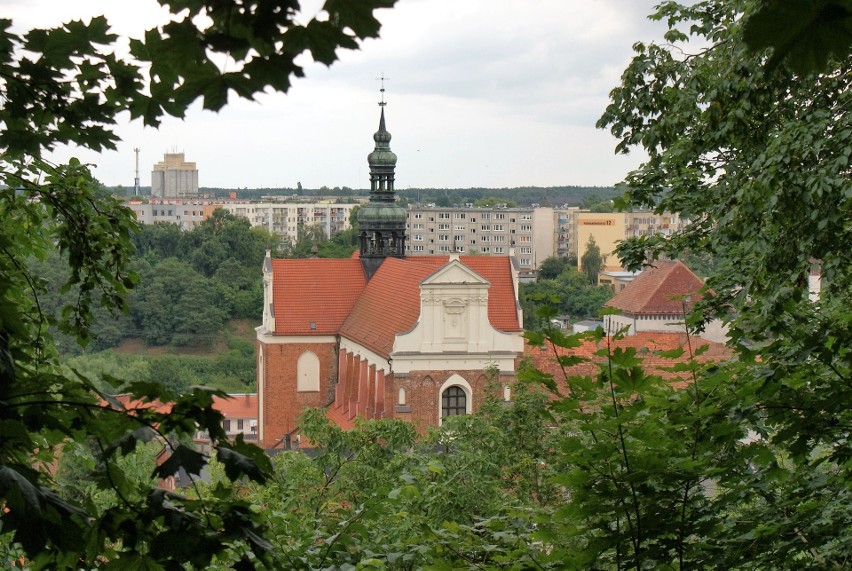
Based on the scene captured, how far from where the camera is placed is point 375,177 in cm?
3697

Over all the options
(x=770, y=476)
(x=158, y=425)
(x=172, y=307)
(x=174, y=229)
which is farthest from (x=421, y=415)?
(x=174, y=229)

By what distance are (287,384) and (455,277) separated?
6940 mm

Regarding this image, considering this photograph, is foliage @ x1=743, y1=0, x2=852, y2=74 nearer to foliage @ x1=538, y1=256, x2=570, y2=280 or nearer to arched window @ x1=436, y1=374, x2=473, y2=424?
arched window @ x1=436, y1=374, x2=473, y2=424

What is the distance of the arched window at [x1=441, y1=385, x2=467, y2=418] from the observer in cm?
2986

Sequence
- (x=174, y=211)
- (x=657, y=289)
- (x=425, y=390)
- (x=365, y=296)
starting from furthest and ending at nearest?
1. (x=174, y=211)
2. (x=657, y=289)
3. (x=365, y=296)
4. (x=425, y=390)

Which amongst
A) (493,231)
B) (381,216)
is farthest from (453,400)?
(493,231)

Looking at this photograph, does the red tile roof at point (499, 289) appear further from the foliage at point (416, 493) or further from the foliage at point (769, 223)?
the foliage at point (769, 223)

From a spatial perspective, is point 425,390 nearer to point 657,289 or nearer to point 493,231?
point 657,289

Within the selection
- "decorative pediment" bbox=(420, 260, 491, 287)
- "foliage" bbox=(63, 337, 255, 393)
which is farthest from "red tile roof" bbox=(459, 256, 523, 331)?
"foliage" bbox=(63, 337, 255, 393)

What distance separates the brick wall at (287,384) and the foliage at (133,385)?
29.8m

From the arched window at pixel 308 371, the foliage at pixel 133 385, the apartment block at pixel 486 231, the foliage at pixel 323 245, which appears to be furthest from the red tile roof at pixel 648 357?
the apartment block at pixel 486 231

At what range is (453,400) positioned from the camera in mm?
29984

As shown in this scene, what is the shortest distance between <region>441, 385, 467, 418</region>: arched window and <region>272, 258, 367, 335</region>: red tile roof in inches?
212

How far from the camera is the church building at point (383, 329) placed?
1173 inches
